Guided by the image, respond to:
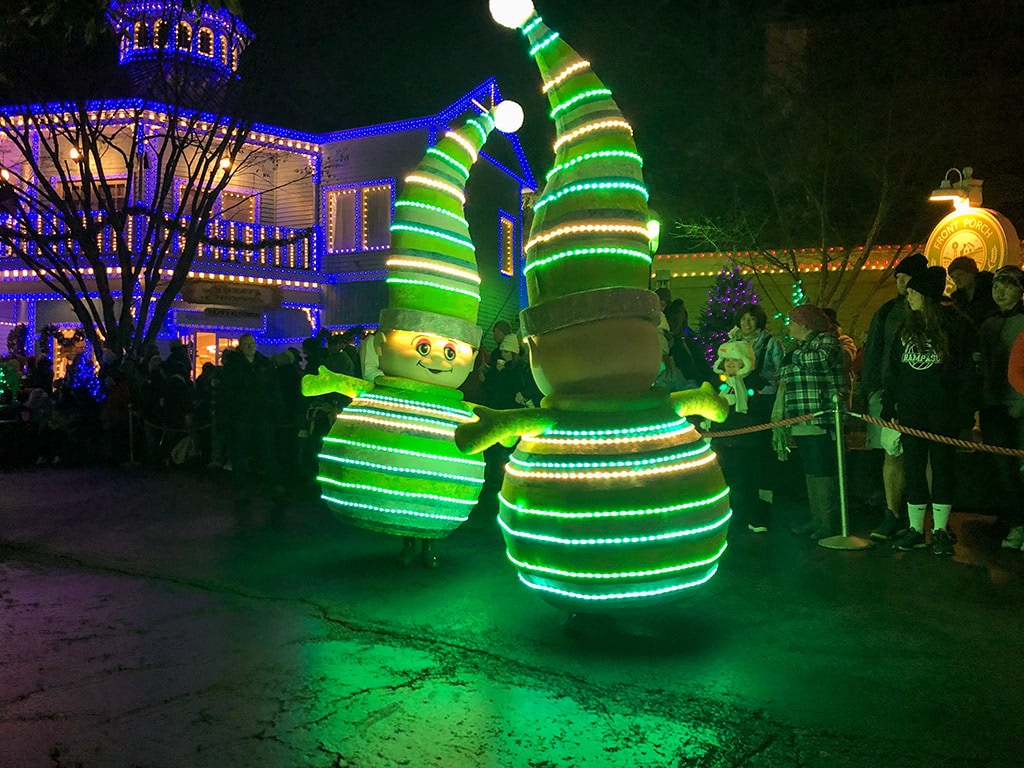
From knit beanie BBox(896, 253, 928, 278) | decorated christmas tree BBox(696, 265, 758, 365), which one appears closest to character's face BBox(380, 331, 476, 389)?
knit beanie BBox(896, 253, 928, 278)

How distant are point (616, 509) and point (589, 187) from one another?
176 centimetres

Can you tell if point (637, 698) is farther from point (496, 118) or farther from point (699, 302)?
point (699, 302)

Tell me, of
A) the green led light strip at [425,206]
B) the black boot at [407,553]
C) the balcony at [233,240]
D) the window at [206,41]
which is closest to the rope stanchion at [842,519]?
the black boot at [407,553]

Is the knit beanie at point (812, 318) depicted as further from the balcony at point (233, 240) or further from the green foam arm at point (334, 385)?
the balcony at point (233, 240)

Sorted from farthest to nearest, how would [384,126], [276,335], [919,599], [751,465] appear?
[276,335] < [384,126] < [751,465] < [919,599]

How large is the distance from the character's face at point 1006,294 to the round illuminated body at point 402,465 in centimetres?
420

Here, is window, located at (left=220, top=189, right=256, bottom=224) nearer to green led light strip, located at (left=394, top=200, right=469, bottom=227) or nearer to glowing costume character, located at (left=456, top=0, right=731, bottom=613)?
green led light strip, located at (left=394, top=200, right=469, bottom=227)

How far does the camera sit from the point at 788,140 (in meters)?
21.2

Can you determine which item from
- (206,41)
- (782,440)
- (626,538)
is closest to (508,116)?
(782,440)

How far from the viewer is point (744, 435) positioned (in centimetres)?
743

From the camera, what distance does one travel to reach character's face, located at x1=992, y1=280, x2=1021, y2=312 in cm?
659

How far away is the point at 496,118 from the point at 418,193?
Answer: 112cm

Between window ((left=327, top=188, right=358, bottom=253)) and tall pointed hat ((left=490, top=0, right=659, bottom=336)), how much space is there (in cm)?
1898

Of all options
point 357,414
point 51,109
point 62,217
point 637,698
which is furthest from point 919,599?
point 51,109
